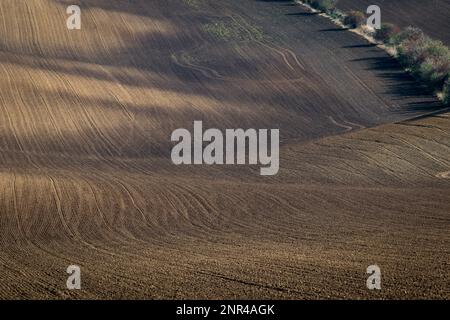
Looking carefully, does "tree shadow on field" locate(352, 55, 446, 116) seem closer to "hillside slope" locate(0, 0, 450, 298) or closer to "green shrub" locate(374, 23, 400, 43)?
"hillside slope" locate(0, 0, 450, 298)

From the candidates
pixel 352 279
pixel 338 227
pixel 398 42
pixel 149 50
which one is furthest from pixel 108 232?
A: pixel 398 42

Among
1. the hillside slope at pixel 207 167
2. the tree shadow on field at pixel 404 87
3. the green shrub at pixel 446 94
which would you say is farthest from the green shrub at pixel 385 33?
the green shrub at pixel 446 94

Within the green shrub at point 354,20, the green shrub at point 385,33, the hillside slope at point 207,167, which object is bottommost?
the hillside slope at point 207,167

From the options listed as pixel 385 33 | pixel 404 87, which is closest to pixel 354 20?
pixel 385 33

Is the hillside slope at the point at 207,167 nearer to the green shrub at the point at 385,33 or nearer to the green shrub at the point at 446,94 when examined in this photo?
the green shrub at the point at 446,94

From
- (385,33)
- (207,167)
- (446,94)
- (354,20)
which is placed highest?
(354,20)

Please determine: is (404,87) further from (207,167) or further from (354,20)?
(207,167)
